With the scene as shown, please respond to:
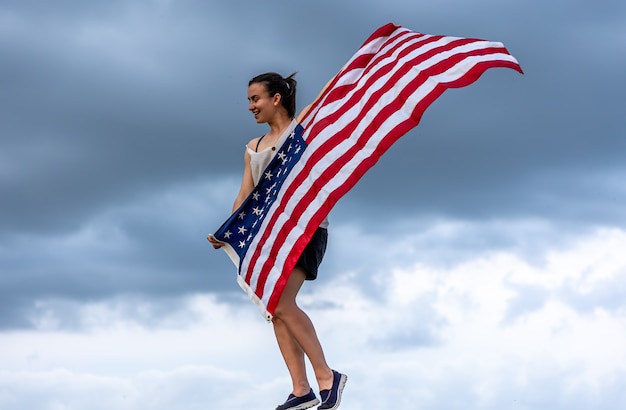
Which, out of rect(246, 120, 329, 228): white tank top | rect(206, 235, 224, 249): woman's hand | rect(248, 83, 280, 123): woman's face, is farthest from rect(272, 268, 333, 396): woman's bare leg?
rect(248, 83, 280, 123): woman's face

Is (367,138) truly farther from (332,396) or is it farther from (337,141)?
(332,396)

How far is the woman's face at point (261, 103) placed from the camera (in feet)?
28.2

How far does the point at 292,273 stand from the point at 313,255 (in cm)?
24

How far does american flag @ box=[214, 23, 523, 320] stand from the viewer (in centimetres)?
794

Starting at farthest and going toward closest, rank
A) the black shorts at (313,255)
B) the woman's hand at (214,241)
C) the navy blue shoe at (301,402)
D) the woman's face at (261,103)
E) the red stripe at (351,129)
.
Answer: the woman's hand at (214,241) → the woman's face at (261,103) → the navy blue shoe at (301,402) → the black shorts at (313,255) → the red stripe at (351,129)

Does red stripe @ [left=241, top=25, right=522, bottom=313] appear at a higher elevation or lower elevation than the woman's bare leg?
higher

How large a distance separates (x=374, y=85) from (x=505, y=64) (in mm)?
1169

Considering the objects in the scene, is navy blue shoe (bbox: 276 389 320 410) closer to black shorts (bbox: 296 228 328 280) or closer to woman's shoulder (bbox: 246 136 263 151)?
black shorts (bbox: 296 228 328 280)

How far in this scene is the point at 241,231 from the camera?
8719 millimetres

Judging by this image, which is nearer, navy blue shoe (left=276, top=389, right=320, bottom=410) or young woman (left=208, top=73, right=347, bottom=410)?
young woman (left=208, top=73, right=347, bottom=410)

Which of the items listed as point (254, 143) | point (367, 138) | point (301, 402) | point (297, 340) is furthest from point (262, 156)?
point (301, 402)

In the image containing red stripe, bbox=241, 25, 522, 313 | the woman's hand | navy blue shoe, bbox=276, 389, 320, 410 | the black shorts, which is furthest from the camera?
the woman's hand

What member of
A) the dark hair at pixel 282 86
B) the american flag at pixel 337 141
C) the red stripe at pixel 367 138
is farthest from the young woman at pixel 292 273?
the red stripe at pixel 367 138

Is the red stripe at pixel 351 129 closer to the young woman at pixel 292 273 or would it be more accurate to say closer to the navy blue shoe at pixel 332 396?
the young woman at pixel 292 273
